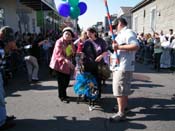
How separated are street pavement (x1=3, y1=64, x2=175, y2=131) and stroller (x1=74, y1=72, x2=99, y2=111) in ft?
0.79

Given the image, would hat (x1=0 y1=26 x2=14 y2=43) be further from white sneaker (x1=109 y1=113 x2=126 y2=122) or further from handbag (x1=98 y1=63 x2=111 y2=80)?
white sneaker (x1=109 y1=113 x2=126 y2=122)

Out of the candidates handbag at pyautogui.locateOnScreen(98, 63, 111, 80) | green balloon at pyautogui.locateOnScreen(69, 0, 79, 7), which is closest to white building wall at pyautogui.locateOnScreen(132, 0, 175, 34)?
green balloon at pyautogui.locateOnScreen(69, 0, 79, 7)

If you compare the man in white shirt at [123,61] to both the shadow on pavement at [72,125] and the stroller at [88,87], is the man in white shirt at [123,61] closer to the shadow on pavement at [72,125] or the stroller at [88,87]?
the shadow on pavement at [72,125]

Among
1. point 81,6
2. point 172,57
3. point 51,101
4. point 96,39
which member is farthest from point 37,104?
point 172,57

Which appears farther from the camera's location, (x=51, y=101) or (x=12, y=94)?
(x=12, y=94)

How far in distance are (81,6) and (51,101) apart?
440 centimetres

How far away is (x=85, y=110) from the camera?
250 inches

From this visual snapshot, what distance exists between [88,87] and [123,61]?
4.38 ft

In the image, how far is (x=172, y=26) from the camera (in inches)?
621

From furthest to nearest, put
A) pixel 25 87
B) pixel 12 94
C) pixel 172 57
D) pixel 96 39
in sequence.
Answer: pixel 172 57 < pixel 25 87 < pixel 12 94 < pixel 96 39

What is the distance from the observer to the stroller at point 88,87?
21.4 ft

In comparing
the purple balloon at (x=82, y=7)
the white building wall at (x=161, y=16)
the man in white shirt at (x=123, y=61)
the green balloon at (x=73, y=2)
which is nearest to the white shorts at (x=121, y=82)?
the man in white shirt at (x=123, y=61)

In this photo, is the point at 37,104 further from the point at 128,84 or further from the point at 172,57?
the point at 172,57

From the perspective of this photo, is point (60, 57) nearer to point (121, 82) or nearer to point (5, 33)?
point (5, 33)
